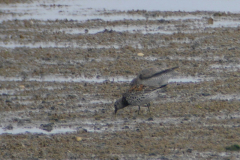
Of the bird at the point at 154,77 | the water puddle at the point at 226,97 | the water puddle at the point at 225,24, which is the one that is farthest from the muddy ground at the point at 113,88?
the bird at the point at 154,77

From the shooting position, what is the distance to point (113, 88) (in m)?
7.90

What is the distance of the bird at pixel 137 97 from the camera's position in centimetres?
701

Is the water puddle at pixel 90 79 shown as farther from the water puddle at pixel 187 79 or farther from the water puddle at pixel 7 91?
the water puddle at pixel 7 91

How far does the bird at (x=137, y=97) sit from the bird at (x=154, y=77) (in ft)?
1.00

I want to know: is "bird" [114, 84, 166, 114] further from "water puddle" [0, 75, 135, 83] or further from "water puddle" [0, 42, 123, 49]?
"water puddle" [0, 42, 123, 49]

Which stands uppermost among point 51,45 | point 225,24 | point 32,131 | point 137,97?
point 225,24

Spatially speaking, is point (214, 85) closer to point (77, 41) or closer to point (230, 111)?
point (230, 111)

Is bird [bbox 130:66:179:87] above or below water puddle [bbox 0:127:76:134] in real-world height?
above

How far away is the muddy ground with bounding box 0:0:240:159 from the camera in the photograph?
581 cm

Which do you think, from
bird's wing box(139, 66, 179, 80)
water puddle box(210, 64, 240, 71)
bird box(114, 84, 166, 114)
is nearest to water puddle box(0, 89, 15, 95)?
bird box(114, 84, 166, 114)

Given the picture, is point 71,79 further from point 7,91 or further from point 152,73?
point 152,73

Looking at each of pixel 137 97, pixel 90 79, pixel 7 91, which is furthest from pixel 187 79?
pixel 7 91

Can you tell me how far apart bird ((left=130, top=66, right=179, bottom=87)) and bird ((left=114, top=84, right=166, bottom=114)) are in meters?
0.30

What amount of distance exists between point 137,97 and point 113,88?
863mm
